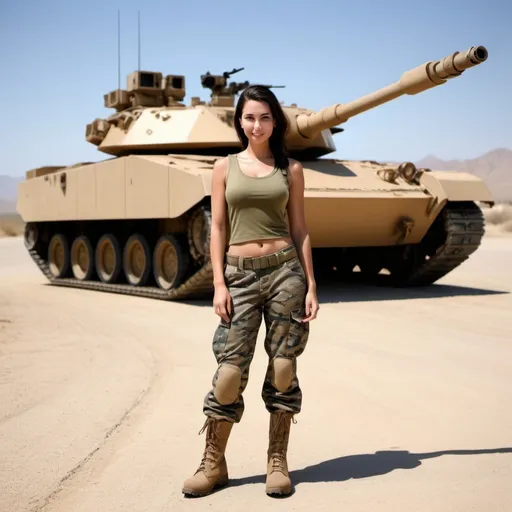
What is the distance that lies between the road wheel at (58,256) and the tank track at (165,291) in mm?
284

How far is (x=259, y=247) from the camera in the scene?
136 inches

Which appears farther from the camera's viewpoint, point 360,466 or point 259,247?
point 360,466

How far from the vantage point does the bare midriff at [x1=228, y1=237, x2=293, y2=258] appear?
3457 mm

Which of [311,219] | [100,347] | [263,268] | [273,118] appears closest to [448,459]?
[263,268]

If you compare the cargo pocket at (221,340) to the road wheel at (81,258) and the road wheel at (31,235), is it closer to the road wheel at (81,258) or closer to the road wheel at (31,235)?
the road wheel at (81,258)

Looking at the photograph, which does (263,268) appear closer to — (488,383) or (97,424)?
(97,424)

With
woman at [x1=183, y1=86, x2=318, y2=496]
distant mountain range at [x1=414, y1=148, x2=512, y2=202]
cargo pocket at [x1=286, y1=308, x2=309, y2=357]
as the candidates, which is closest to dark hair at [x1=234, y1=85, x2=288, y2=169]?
woman at [x1=183, y1=86, x2=318, y2=496]

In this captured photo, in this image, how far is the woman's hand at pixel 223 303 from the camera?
11.1 ft

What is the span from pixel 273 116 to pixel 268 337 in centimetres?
93

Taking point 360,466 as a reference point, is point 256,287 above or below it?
above

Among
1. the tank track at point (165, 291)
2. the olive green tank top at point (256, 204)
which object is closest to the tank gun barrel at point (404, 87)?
the tank track at point (165, 291)

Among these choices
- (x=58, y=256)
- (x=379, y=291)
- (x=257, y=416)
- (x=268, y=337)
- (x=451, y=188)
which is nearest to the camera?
(x=268, y=337)

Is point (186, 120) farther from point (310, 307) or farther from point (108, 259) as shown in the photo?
point (310, 307)

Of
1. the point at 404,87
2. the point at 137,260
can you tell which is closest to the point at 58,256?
the point at 137,260
